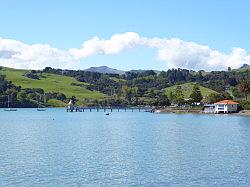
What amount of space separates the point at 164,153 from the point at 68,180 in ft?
78.5

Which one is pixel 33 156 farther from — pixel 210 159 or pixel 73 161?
pixel 210 159

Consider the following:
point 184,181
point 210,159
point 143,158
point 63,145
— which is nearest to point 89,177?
point 184,181

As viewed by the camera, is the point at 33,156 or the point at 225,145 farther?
the point at 225,145

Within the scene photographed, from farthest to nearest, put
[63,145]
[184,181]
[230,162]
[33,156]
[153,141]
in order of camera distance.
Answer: [153,141]
[63,145]
[33,156]
[230,162]
[184,181]

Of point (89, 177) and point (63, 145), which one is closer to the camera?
point (89, 177)

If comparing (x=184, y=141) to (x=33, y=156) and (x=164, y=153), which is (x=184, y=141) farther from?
(x=33, y=156)

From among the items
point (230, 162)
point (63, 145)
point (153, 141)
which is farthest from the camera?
point (153, 141)

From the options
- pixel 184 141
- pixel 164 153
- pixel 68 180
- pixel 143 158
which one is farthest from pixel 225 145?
pixel 68 180

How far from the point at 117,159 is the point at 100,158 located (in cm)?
245

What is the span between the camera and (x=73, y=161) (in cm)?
6062

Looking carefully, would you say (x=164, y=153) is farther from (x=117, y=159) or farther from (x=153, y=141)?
(x=153, y=141)

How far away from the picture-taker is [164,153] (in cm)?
6950

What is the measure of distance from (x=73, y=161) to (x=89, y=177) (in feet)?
36.1

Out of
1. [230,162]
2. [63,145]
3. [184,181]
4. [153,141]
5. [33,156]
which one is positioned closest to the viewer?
[184,181]
